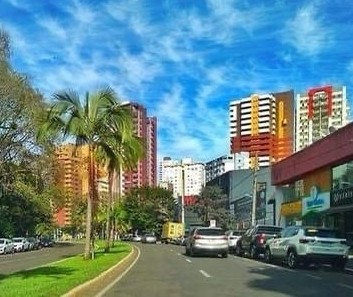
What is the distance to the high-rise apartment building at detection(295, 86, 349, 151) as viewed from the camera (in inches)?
2500

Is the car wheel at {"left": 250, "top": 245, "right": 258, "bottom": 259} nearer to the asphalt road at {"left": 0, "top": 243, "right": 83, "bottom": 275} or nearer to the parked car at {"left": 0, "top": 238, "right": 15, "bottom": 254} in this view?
the asphalt road at {"left": 0, "top": 243, "right": 83, "bottom": 275}

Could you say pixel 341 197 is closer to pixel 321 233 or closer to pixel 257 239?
pixel 257 239

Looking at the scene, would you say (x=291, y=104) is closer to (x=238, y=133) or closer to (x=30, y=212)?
(x=238, y=133)

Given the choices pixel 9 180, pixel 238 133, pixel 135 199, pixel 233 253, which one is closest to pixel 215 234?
pixel 233 253

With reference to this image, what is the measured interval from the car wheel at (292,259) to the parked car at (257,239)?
17.3ft

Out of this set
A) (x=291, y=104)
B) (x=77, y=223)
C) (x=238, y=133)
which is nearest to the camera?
(x=291, y=104)

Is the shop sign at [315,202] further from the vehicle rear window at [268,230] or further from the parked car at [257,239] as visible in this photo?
the vehicle rear window at [268,230]

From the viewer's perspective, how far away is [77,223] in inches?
4845

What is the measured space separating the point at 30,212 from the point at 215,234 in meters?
48.1

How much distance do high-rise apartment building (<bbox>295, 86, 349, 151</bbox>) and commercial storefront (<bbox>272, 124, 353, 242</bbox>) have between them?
8.64 m

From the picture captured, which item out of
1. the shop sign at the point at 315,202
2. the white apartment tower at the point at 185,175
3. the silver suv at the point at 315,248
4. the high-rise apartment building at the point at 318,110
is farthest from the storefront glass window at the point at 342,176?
the white apartment tower at the point at 185,175

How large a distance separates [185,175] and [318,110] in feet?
223

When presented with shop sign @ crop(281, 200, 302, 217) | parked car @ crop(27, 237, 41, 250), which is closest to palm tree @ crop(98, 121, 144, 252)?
shop sign @ crop(281, 200, 302, 217)

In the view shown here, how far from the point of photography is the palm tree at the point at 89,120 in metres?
25.8
